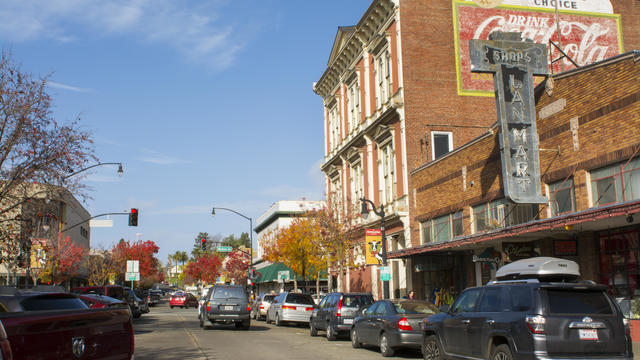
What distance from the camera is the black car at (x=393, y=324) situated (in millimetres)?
16156

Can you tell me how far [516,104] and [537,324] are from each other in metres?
14.0

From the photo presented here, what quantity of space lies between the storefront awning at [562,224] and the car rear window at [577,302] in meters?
4.80

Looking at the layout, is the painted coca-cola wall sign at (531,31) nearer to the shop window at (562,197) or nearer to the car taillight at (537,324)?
the shop window at (562,197)

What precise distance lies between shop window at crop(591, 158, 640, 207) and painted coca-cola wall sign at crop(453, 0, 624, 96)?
1609 centimetres

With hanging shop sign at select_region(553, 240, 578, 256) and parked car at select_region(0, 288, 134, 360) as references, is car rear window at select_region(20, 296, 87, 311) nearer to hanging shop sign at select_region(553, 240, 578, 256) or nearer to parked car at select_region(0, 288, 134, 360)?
parked car at select_region(0, 288, 134, 360)

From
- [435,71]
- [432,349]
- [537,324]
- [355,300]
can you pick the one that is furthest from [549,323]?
[435,71]

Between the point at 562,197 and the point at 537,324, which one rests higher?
the point at 562,197

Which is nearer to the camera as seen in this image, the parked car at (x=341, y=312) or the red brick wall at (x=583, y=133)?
the red brick wall at (x=583, y=133)

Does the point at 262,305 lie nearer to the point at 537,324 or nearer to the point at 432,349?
the point at 432,349

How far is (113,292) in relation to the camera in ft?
112

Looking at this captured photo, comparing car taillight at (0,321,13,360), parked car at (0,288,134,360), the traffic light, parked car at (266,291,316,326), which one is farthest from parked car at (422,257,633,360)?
the traffic light

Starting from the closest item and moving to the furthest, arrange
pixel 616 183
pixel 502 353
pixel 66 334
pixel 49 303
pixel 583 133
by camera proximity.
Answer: pixel 66 334, pixel 49 303, pixel 502 353, pixel 616 183, pixel 583 133

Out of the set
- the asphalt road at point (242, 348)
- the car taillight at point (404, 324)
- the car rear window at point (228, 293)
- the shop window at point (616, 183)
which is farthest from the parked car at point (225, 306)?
the shop window at point (616, 183)

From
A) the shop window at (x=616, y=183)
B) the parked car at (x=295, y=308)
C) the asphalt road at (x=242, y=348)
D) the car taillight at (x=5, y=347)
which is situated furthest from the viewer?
the parked car at (x=295, y=308)
